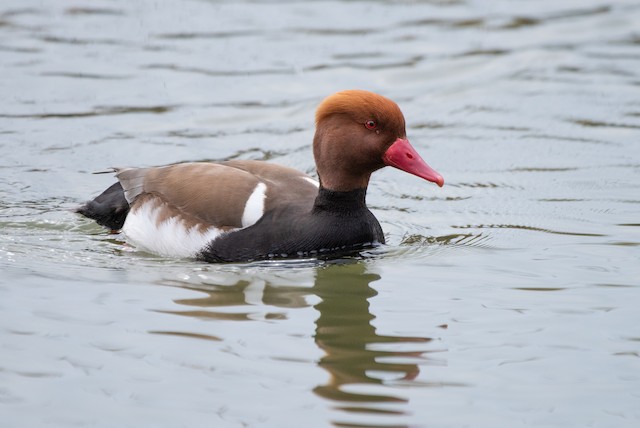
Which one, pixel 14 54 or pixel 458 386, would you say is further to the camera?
pixel 14 54

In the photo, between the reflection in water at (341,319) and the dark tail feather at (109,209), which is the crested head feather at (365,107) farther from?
the dark tail feather at (109,209)

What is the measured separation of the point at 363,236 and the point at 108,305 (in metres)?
1.73

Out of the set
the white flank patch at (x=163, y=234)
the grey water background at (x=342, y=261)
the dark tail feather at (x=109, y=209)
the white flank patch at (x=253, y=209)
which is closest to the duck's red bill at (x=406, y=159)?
the grey water background at (x=342, y=261)

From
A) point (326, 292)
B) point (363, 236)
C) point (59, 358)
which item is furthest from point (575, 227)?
point (59, 358)

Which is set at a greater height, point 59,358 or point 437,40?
point 437,40

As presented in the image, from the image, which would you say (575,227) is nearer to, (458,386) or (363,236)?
(363,236)

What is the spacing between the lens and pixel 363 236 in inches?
279

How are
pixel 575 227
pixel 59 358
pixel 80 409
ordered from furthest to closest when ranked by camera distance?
1. pixel 575 227
2. pixel 59 358
3. pixel 80 409

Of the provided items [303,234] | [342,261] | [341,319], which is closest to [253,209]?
[303,234]

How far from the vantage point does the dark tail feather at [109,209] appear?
7926mm

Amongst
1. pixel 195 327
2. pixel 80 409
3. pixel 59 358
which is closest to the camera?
pixel 80 409

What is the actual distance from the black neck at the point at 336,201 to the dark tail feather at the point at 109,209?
5.09 ft

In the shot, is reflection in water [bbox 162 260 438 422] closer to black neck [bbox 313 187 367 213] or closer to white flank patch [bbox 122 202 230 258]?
black neck [bbox 313 187 367 213]

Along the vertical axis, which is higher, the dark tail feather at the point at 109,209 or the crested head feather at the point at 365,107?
the crested head feather at the point at 365,107
